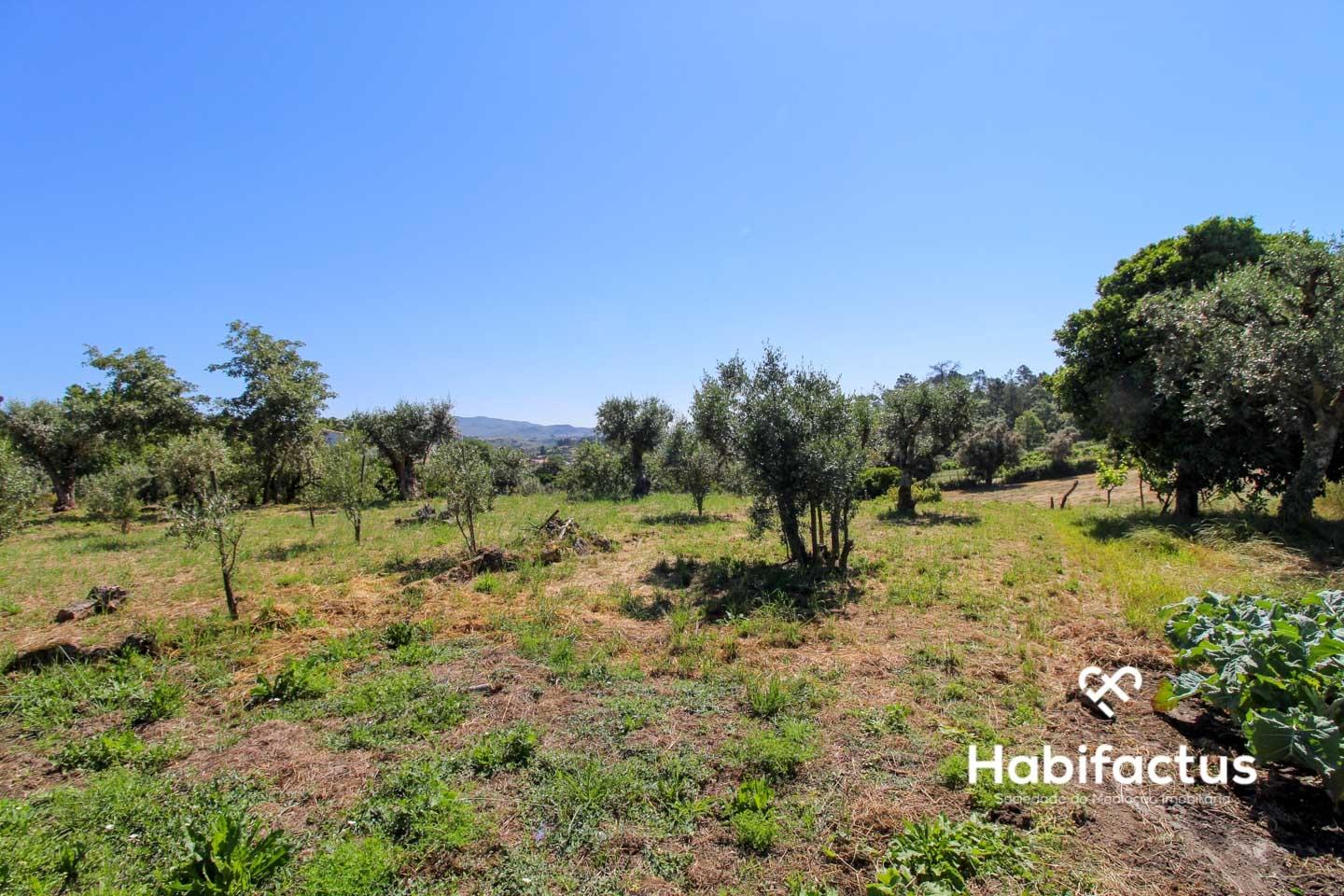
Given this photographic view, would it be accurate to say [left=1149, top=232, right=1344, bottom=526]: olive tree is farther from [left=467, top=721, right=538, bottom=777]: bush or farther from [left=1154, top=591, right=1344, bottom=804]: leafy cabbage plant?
[left=467, top=721, right=538, bottom=777]: bush

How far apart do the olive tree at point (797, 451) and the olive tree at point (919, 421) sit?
11.1 meters

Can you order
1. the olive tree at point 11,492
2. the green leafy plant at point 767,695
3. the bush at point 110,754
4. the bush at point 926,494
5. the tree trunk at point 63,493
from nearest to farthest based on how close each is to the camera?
the bush at point 110,754 → the green leafy plant at point 767,695 → the olive tree at point 11,492 → the bush at point 926,494 → the tree trunk at point 63,493

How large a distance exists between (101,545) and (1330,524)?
38.4 meters

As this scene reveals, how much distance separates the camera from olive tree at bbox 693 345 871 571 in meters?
12.1

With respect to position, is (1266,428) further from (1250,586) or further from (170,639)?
(170,639)

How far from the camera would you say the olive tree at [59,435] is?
28328 mm

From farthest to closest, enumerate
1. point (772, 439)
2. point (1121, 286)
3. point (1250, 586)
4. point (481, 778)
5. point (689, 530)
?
1. point (689, 530)
2. point (1121, 286)
3. point (772, 439)
4. point (1250, 586)
5. point (481, 778)

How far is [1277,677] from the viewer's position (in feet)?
15.1

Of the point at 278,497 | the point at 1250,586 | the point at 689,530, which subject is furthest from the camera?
the point at 278,497

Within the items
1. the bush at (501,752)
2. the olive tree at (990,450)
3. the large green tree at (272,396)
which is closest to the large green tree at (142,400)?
the large green tree at (272,396)

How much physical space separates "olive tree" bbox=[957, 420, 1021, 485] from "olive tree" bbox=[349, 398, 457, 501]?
37.7m

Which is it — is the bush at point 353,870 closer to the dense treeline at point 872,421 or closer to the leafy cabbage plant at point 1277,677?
the leafy cabbage plant at point 1277,677

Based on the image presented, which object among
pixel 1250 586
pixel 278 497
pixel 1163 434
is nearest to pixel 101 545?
pixel 278 497

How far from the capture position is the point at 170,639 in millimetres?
9359
